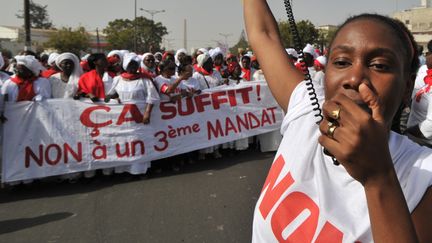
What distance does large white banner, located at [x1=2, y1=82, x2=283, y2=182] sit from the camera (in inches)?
209

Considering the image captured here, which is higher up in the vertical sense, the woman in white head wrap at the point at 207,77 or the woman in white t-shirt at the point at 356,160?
the woman in white head wrap at the point at 207,77

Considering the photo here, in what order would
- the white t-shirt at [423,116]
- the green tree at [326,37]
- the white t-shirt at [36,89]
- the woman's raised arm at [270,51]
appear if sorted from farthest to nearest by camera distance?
the white t-shirt at [36,89] < the white t-shirt at [423,116] < the woman's raised arm at [270,51] < the green tree at [326,37]

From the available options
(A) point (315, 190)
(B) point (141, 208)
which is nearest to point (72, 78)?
(B) point (141, 208)

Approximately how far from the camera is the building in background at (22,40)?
55.1m

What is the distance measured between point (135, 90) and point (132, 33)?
202ft

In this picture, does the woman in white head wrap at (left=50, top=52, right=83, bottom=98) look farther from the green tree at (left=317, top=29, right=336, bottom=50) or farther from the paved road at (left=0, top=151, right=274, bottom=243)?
the green tree at (left=317, top=29, right=336, bottom=50)

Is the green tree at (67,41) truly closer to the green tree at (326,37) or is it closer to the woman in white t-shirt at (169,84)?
the green tree at (326,37)

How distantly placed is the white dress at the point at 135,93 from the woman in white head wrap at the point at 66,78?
60cm

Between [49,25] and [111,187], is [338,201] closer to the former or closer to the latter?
[111,187]

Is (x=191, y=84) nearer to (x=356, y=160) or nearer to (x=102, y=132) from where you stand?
(x=102, y=132)

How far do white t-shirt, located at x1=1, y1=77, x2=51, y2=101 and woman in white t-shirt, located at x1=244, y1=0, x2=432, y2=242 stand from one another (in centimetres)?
502

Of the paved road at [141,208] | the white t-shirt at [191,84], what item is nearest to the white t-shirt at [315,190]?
the paved road at [141,208]

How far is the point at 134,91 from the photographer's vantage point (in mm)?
5836

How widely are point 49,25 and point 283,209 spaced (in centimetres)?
11859
